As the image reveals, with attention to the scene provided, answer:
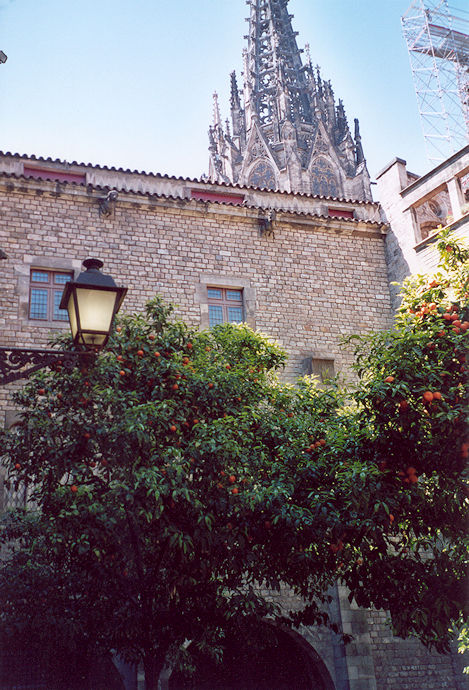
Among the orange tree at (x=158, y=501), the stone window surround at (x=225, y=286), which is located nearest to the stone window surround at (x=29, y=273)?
the stone window surround at (x=225, y=286)

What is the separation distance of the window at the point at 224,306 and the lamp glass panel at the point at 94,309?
34.6 ft

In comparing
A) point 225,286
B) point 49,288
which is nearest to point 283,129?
point 225,286

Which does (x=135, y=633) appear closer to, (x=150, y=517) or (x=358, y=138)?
(x=150, y=517)

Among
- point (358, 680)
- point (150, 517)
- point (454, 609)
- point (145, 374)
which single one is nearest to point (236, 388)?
Result: point (145, 374)

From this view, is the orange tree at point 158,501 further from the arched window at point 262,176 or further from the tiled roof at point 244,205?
the arched window at point 262,176

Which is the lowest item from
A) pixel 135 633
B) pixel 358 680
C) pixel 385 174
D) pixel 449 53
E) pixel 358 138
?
pixel 358 680

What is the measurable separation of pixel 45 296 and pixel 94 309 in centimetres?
1006

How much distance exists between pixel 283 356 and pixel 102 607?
486 cm

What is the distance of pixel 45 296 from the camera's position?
1452 centimetres

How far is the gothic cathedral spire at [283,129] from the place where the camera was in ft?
159

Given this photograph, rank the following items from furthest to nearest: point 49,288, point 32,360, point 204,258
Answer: point 204,258 < point 49,288 < point 32,360

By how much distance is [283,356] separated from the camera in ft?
37.9

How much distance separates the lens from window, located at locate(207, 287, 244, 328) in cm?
1562

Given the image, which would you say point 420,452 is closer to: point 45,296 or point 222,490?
point 222,490
